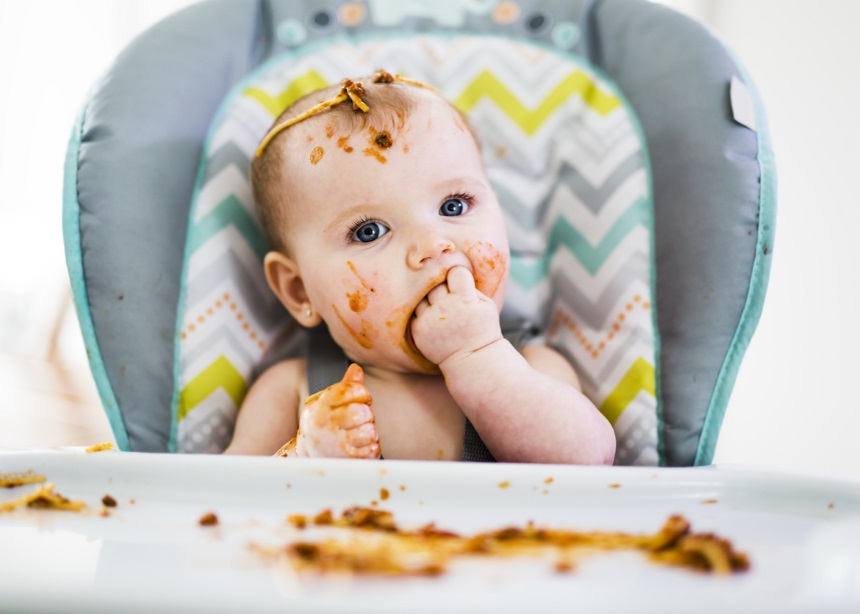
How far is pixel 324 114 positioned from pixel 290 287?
0.21m

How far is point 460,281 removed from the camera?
2.56 ft

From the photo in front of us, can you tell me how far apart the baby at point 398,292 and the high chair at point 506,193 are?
73mm

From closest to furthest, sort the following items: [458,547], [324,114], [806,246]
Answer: [458,547], [324,114], [806,246]

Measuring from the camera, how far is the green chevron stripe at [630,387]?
0.86 m

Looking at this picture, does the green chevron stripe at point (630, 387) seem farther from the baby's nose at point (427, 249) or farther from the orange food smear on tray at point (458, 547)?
the orange food smear on tray at point (458, 547)

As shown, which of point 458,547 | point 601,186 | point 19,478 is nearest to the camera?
point 458,547

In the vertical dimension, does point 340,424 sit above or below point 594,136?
below

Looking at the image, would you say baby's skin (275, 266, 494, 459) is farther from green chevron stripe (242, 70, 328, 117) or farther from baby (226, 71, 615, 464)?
green chevron stripe (242, 70, 328, 117)

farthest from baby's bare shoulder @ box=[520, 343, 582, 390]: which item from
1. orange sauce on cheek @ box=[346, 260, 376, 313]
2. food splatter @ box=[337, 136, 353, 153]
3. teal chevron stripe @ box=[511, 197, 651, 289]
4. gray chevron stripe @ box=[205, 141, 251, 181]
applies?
gray chevron stripe @ box=[205, 141, 251, 181]

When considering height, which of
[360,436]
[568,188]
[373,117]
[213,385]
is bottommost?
[213,385]

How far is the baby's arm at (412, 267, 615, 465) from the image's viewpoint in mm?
754

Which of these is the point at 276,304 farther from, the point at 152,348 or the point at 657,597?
the point at 657,597

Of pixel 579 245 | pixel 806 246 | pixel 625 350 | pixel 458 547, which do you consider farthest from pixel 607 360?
pixel 806 246

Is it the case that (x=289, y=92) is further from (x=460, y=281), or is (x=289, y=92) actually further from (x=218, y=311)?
(x=460, y=281)
